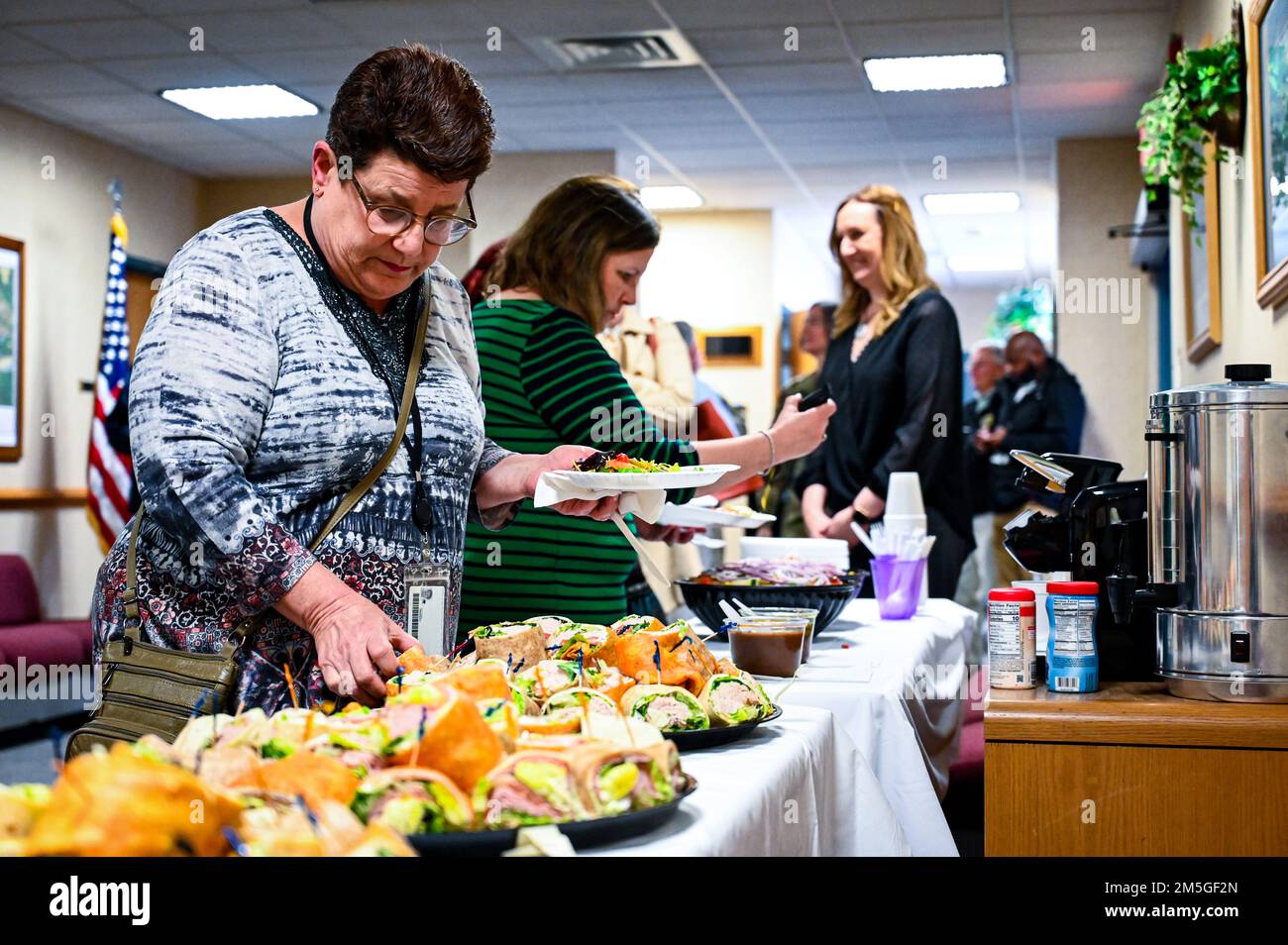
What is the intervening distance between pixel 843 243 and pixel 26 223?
5158 mm

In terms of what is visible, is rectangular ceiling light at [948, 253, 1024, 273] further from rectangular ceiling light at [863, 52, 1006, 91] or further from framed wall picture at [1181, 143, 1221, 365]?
framed wall picture at [1181, 143, 1221, 365]

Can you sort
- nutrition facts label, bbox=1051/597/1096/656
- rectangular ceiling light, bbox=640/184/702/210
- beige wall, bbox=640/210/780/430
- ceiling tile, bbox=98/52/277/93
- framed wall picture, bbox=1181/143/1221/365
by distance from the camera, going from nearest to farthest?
nutrition facts label, bbox=1051/597/1096/656 < framed wall picture, bbox=1181/143/1221/365 < ceiling tile, bbox=98/52/277/93 < rectangular ceiling light, bbox=640/184/702/210 < beige wall, bbox=640/210/780/430

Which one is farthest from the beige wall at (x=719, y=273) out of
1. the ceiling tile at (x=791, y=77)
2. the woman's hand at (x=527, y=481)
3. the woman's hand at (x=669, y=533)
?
the woman's hand at (x=527, y=481)

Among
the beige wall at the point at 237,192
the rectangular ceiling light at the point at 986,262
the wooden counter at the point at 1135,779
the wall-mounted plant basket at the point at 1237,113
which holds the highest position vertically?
the rectangular ceiling light at the point at 986,262

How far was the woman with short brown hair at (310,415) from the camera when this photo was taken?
1.46 m

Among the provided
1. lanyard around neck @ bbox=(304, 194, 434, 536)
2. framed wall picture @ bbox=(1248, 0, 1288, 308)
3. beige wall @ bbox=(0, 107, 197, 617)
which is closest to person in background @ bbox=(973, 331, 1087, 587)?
framed wall picture @ bbox=(1248, 0, 1288, 308)

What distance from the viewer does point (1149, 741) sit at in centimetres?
156

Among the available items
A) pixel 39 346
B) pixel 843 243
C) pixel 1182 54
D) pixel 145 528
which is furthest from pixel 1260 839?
pixel 39 346

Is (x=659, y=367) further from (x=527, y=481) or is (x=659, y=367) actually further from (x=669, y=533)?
(x=527, y=481)

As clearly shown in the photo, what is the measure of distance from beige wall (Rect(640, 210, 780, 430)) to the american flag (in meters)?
4.20

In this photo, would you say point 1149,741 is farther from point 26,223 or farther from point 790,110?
point 26,223

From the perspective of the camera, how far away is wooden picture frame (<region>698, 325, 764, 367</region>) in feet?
32.6

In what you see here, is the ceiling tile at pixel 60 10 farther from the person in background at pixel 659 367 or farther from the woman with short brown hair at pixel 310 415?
the woman with short brown hair at pixel 310 415

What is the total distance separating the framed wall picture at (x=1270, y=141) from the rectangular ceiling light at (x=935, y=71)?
130 inches
